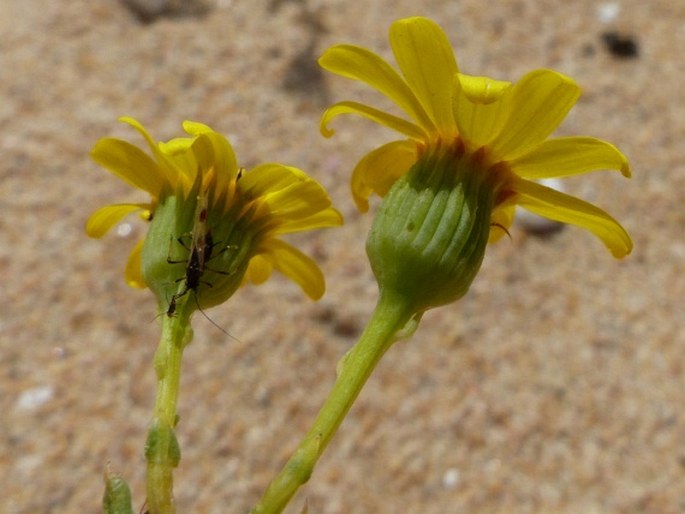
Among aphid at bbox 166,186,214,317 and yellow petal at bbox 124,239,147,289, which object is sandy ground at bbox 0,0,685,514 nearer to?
yellow petal at bbox 124,239,147,289

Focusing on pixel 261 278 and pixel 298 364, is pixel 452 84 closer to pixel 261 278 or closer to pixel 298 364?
pixel 261 278

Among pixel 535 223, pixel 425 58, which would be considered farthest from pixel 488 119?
pixel 535 223

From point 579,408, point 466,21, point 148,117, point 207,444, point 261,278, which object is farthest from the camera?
point 466,21

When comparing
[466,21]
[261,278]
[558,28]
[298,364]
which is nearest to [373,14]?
[466,21]

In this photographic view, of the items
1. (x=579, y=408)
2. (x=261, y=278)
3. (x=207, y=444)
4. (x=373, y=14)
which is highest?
(x=261, y=278)

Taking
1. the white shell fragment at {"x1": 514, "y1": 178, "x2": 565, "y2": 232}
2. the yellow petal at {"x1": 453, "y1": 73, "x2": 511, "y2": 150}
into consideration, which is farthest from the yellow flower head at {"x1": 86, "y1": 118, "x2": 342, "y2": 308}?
the white shell fragment at {"x1": 514, "y1": 178, "x2": 565, "y2": 232}

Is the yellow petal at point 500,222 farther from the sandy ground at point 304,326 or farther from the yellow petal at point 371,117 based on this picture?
the sandy ground at point 304,326

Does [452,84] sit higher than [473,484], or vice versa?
[452,84]

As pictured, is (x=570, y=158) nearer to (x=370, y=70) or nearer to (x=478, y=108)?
(x=478, y=108)
